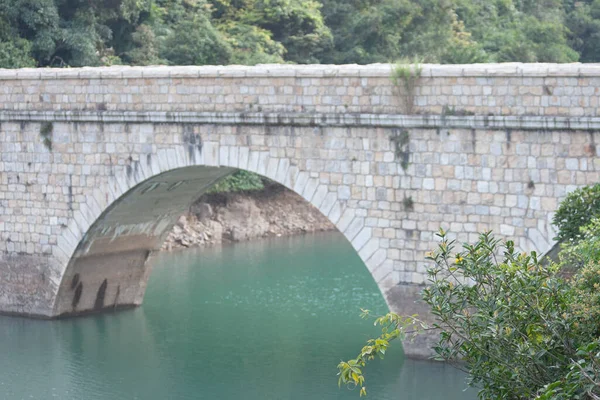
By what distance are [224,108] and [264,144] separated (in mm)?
790

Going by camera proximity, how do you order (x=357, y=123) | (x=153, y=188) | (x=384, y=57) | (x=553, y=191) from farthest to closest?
(x=384, y=57)
(x=153, y=188)
(x=357, y=123)
(x=553, y=191)

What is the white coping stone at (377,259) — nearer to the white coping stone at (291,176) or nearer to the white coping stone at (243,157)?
the white coping stone at (291,176)

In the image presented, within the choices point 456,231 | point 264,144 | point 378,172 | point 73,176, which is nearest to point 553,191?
point 456,231

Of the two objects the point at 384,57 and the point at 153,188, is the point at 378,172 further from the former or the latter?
the point at 384,57

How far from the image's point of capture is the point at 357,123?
1294 centimetres

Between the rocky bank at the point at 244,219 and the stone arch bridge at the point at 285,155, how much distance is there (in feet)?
24.2

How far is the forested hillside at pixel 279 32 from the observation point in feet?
75.1

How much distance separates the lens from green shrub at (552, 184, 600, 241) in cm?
1023

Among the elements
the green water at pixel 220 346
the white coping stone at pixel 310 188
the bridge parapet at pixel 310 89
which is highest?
the bridge parapet at pixel 310 89

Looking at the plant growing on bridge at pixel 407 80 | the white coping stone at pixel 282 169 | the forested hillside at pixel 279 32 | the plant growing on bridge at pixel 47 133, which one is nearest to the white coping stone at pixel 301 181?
the white coping stone at pixel 282 169

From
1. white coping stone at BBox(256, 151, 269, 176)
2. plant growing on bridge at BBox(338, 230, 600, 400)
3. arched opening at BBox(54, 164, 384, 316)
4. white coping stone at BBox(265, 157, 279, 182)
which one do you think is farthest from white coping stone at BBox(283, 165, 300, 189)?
plant growing on bridge at BBox(338, 230, 600, 400)

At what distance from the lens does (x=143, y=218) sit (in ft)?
53.4

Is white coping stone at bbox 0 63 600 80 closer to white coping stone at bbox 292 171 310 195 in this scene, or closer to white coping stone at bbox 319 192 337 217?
white coping stone at bbox 292 171 310 195

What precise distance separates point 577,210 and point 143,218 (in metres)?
7.71
